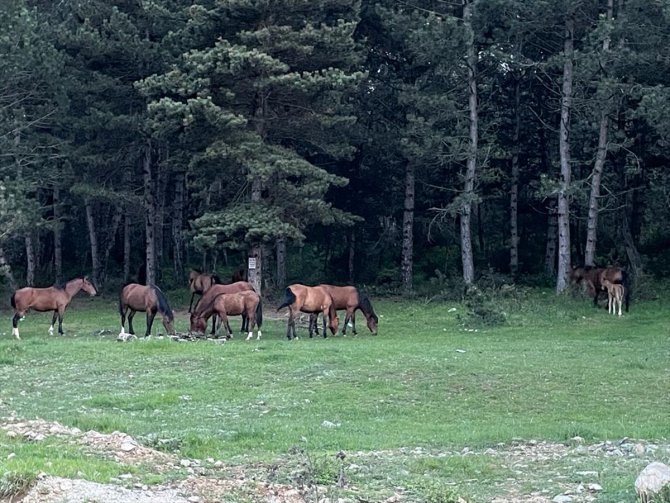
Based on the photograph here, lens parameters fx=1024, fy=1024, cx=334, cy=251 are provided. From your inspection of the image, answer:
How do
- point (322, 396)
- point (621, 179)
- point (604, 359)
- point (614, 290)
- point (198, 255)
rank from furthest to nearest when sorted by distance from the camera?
point (198, 255), point (621, 179), point (614, 290), point (604, 359), point (322, 396)

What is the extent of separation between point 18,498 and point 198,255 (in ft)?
142

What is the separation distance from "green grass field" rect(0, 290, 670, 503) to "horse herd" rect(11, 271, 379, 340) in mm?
883

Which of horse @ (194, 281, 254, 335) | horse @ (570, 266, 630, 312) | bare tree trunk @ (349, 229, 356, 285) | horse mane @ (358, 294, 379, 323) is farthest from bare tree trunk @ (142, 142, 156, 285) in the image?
horse @ (570, 266, 630, 312)

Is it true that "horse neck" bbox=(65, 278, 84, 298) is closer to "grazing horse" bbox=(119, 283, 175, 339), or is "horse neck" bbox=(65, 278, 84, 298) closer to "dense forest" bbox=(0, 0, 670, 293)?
"grazing horse" bbox=(119, 283, 175, 339)

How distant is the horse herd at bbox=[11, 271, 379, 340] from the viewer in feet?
89.3

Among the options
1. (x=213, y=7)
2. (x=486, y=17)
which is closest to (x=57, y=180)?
(x=213, y=7)

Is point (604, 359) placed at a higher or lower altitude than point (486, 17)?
lower

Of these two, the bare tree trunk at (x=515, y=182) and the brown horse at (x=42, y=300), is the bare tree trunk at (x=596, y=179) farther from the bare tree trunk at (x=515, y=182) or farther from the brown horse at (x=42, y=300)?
the brown horse at (x=42, y=300)

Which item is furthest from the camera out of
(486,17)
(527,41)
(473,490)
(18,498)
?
(527,41)

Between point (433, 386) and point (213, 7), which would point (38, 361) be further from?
point (213, 7)

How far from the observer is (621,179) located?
138 feet

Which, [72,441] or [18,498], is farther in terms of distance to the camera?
[72,441]

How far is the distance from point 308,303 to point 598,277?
442 inches

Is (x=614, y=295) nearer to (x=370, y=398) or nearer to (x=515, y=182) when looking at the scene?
(x=515, y=182)
